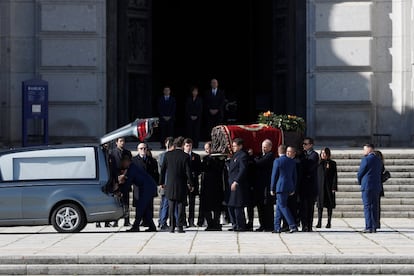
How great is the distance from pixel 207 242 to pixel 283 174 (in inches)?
102

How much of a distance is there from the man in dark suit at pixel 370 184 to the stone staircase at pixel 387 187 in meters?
3.85

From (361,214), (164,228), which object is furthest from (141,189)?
(361,214)

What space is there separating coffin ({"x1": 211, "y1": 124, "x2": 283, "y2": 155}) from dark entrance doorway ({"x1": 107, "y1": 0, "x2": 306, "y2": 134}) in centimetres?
848

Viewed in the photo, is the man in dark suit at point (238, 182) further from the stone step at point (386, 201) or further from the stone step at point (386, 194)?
the stone step at point (386, 194)

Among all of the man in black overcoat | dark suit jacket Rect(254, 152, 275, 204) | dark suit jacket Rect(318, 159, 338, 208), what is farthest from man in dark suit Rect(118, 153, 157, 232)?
dark suit jacket Rect(318, 159, 338, 208)

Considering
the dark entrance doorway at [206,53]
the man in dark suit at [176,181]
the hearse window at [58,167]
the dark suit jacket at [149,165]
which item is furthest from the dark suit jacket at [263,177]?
the dark entrance doorway at [206,53]

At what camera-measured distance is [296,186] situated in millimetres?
24828

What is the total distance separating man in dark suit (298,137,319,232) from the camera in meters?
24.9

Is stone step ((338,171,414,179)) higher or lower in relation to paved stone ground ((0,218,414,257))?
higher

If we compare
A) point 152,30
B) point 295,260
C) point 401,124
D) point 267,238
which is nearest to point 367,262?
point 295,260

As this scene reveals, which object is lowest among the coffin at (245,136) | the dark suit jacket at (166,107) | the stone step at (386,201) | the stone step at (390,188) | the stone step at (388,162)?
the stone step at (386,201)

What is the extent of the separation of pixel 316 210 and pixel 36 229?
5977 mm

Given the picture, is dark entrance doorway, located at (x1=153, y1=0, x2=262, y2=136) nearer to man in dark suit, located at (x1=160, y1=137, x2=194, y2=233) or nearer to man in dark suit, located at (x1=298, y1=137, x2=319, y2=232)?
man in dark suit, located at (x1=298, y1=137, x2=319, y2=232)

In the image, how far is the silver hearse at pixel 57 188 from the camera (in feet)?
80.4
